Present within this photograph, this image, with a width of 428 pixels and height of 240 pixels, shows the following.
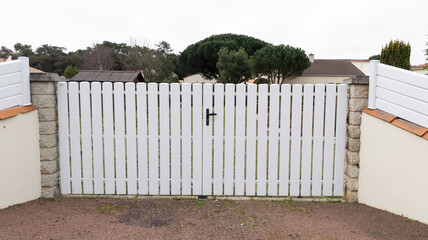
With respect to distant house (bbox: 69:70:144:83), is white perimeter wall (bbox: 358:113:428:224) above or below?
below

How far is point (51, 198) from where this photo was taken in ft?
14.7

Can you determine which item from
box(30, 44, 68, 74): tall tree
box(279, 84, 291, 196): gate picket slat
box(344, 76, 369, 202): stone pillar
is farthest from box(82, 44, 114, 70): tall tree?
box(344, 76, 369, 202): stone pillar

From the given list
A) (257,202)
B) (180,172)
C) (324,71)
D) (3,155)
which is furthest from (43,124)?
(324,71)

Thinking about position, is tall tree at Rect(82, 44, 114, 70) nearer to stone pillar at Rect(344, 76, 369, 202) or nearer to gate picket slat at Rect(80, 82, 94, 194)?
gate picket slat at Rect(80, 82, 94, 194)

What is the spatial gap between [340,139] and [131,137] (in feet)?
10.3

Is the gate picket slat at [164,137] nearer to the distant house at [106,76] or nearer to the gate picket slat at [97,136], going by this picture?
the gate picket slat at [97,136]

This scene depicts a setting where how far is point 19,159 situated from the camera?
13.6 ft

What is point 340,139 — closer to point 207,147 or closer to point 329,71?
point 207,147

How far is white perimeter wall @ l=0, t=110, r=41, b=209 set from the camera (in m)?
4.00

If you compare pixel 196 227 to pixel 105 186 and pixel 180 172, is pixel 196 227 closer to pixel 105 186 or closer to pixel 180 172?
pixel 180 172

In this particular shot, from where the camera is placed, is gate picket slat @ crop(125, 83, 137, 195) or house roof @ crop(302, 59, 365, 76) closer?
gate picket slat @ crop(125, 83, 137, 195)

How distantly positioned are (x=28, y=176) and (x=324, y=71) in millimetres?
41327

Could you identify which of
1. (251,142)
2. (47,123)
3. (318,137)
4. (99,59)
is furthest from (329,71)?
(47,123)

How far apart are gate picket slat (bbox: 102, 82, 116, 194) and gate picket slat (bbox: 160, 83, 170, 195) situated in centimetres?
73
